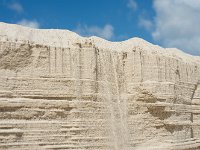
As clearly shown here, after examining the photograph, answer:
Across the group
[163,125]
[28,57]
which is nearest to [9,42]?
[28,57]

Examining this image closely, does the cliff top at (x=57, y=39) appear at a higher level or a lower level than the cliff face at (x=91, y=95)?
higher

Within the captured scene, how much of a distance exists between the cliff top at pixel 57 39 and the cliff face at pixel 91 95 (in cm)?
4

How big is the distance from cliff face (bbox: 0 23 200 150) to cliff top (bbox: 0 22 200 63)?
4 cm

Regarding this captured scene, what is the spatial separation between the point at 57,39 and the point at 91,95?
2.83 metres

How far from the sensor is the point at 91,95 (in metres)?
15.9

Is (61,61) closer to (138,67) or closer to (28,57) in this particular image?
(28,57)

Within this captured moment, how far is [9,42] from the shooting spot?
14680 millimetres

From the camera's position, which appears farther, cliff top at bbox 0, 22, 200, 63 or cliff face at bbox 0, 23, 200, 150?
cliff top at bbox 0, 22, 200, 63

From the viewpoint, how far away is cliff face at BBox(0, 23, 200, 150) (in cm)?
1441

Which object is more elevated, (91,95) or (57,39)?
(57,39)

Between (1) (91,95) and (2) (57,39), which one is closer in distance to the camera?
(1) (91,95)

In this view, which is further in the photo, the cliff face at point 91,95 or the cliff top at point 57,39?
the cliff top at point 57,39

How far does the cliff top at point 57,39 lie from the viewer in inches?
628

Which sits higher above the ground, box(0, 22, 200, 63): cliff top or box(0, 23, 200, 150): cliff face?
box(0, 22, 200, 63): cliff top
